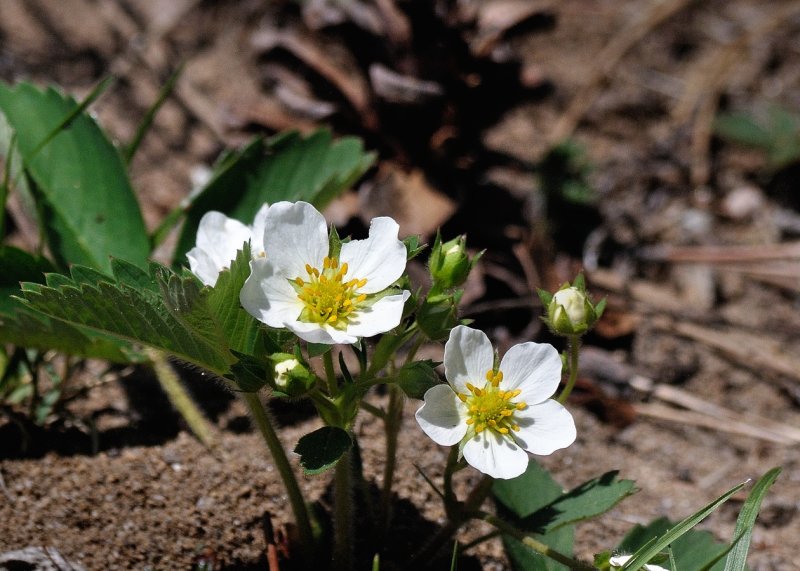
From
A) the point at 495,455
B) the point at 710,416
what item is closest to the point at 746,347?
the point at 710,416

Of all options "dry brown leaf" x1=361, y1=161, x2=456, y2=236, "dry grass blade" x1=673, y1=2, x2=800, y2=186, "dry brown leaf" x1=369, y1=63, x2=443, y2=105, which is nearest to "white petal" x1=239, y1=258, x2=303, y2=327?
"dry brown leaf" x1=361, y1=161, x2=456, y2=236

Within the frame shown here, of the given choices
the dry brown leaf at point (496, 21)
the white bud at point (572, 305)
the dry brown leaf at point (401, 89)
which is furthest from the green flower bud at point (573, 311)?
the dry brown leaf at point (496, 21)

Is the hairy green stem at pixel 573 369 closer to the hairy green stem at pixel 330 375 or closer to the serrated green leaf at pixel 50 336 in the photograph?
the hairy green stem at pixel 330 375

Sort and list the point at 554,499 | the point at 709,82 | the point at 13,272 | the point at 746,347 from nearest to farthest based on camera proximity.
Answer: the point at 554,499
the point at 13,272
the point at 746,347
the point at 709,82

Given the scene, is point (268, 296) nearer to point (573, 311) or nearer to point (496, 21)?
point (573, 311)

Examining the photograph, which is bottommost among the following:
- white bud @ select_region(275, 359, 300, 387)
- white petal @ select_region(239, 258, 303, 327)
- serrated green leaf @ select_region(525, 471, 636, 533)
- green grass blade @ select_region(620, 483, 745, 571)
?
green grass blade @ select_region(620, 483, 745, 571)

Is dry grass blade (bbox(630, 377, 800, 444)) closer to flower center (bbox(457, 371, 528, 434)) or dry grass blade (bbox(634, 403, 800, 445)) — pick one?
dry grass blade (bbox(634, 403, 800, 445))

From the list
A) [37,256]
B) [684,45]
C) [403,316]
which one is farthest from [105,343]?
[684,45]
